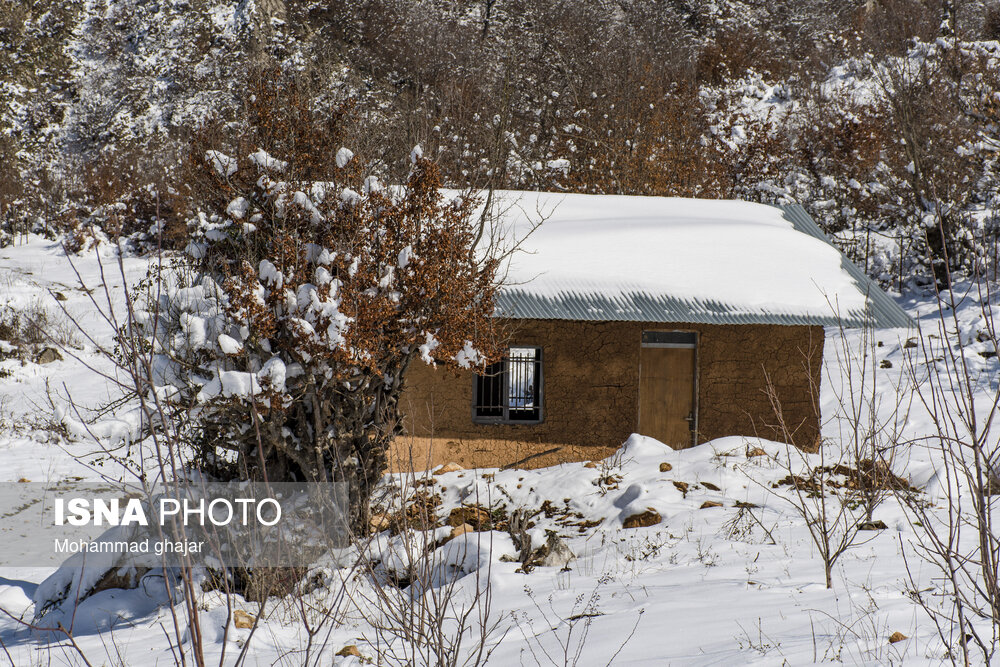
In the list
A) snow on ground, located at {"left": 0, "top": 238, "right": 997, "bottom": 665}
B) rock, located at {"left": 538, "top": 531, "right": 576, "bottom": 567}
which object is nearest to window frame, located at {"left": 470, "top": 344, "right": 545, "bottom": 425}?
snow on ground, located at {"left": 0, "top": 238, "right": 997, "bottom": 665}

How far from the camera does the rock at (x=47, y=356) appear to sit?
1953 centimetres

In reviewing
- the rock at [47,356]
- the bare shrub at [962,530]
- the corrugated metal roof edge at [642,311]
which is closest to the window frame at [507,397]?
the corrugated metal roof edge at [642,311]

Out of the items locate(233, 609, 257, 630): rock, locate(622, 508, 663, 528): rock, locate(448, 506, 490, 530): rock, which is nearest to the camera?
locate(233, 609, 257, 630): rock

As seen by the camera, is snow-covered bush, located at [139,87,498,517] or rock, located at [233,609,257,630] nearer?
rock, located at [233,609,257,630]

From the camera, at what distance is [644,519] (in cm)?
872

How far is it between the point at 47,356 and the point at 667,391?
54.1 ft

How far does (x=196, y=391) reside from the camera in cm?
766

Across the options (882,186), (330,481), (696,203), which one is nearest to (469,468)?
(330,481)

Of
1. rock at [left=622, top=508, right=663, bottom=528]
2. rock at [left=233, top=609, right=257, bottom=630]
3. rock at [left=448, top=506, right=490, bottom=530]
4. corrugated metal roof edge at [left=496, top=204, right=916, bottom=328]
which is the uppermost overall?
corrugated metal roof edge at [left=496, top=204, right=916, bottom=328]

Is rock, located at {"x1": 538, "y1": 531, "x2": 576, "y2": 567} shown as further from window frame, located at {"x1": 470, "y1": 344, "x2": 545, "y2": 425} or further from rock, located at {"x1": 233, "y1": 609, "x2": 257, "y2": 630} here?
window frame, located at {"x1": 470, "y1": 344, "x2": 545, "y2": 425}

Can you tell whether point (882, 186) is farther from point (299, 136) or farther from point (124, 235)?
point (124, 235)

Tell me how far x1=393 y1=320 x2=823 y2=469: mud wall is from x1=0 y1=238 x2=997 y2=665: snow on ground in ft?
1.65

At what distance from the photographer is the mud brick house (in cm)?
1123

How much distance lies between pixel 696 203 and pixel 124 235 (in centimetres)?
2421
